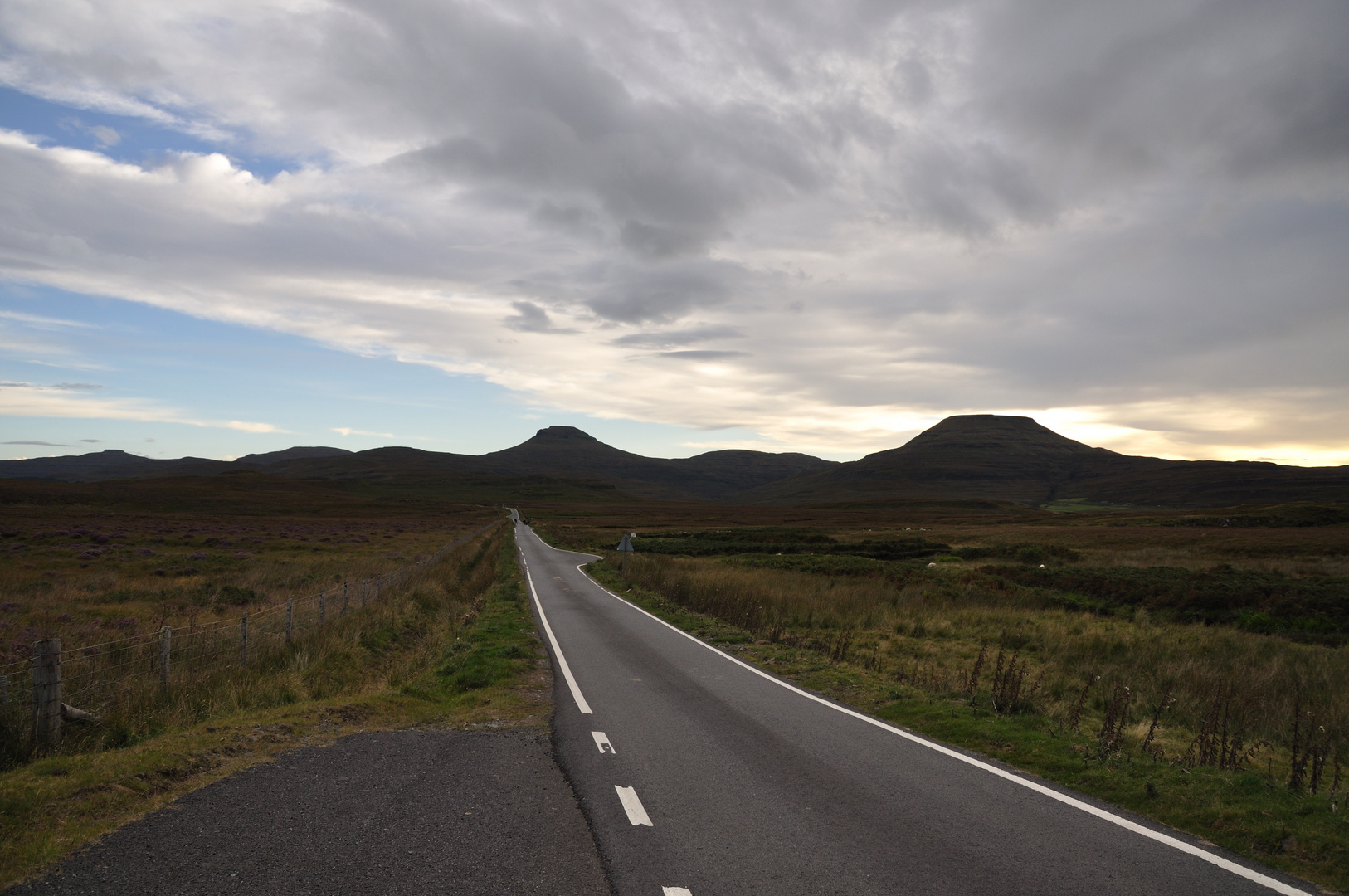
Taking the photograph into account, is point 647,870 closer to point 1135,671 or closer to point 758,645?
point 758,645

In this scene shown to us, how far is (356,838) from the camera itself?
5.66m

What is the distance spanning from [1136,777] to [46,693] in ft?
37.3

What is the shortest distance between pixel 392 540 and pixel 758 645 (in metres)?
50.8

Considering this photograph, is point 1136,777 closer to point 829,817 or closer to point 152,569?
point 829,817

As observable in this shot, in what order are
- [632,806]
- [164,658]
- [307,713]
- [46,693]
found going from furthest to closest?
[164,658], [307,713], [46,693], [632,806]

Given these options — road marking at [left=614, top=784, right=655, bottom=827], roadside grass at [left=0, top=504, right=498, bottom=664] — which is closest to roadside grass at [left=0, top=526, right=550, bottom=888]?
roadside grass at [left=0, top=504, right=498, bottom=664]

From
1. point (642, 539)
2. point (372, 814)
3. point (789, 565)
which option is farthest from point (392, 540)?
point (372, 814)

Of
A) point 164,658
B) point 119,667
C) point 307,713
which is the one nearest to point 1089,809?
point 307,713

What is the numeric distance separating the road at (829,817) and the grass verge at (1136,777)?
0.32 meters

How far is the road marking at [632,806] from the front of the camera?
6164 mm

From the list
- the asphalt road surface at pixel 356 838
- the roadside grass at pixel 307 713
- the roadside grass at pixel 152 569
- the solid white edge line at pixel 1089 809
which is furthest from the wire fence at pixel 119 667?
the solid white edge line at pixel 1089 809

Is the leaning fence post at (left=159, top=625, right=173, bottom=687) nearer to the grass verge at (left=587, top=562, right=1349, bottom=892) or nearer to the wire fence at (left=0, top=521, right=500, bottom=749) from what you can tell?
the wire fence at (left=0, top=521, right=500, bottom=749)

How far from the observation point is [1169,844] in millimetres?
5809

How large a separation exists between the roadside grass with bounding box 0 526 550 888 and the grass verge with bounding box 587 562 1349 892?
537cm
